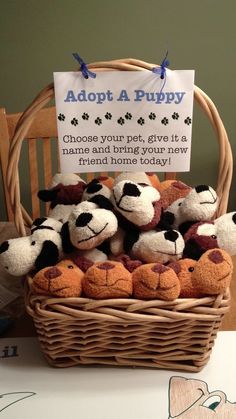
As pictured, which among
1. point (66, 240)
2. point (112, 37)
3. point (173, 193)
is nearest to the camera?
point (66, 240)

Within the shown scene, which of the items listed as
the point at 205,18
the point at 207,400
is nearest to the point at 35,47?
the point at 205,18

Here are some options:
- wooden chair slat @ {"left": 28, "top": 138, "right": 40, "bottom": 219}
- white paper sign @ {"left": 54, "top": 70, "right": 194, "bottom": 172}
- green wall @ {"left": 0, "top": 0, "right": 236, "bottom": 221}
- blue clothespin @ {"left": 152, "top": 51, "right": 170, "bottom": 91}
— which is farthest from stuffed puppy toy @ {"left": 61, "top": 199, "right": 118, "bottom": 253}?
green wall @ {"left": 0, "top": 0, "right": 236, "bottom": 221}

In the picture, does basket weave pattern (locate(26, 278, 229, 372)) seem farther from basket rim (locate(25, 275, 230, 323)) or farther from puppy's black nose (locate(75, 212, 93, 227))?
puppy's black nose (locate(75, 212, 93, 227))

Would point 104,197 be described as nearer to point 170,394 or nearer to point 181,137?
point 181,137

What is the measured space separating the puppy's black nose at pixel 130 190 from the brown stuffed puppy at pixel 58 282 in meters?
0.15

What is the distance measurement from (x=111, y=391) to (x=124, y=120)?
0.43 m

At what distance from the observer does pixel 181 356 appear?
60 centimetres

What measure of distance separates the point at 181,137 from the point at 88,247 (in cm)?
25

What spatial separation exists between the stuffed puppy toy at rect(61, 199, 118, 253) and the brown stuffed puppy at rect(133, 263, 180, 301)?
9 centimetres

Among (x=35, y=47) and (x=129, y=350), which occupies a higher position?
(x=35, y=47)

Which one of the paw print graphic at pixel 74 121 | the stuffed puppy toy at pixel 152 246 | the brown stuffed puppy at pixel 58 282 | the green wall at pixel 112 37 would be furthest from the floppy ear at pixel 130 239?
the green wall at pixel 112 37

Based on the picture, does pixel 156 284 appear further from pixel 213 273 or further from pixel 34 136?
pixel 34 136

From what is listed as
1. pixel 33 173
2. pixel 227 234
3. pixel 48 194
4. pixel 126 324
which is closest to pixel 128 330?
pixel 126 324

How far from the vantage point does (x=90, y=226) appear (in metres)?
0.59
